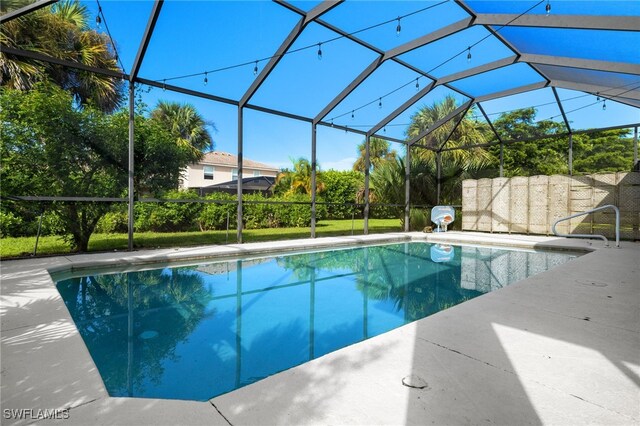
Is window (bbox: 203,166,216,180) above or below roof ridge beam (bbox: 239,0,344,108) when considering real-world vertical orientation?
below

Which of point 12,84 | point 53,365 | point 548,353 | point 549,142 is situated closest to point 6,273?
point 53,365

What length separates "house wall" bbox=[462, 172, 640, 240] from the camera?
9.08 meters

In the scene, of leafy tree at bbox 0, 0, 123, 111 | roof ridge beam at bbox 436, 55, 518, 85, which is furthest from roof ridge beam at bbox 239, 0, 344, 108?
roof ridge beam at bbox 436, 55, 518, 85

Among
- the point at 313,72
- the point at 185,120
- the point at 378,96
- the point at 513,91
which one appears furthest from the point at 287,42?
the point at 185,120

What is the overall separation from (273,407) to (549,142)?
22835 mm

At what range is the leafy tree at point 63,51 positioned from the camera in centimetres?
725

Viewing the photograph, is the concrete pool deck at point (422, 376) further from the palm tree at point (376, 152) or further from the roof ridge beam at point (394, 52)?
the palm tree at point (376, 152)

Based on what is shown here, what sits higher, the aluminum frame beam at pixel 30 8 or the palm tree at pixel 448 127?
the palm tree at pixel 448 127

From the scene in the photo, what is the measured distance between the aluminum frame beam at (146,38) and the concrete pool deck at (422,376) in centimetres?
447

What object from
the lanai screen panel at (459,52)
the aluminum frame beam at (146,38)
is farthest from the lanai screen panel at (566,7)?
the aluminum frame beam at (146,38)

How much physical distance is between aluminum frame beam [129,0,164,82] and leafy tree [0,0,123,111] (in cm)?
191

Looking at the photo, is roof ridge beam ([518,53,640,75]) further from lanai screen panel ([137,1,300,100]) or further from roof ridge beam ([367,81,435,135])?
lanai screen panel ([137,1,300,100])

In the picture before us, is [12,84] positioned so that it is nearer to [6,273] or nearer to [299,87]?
[6,273]

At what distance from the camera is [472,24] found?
238 inches
